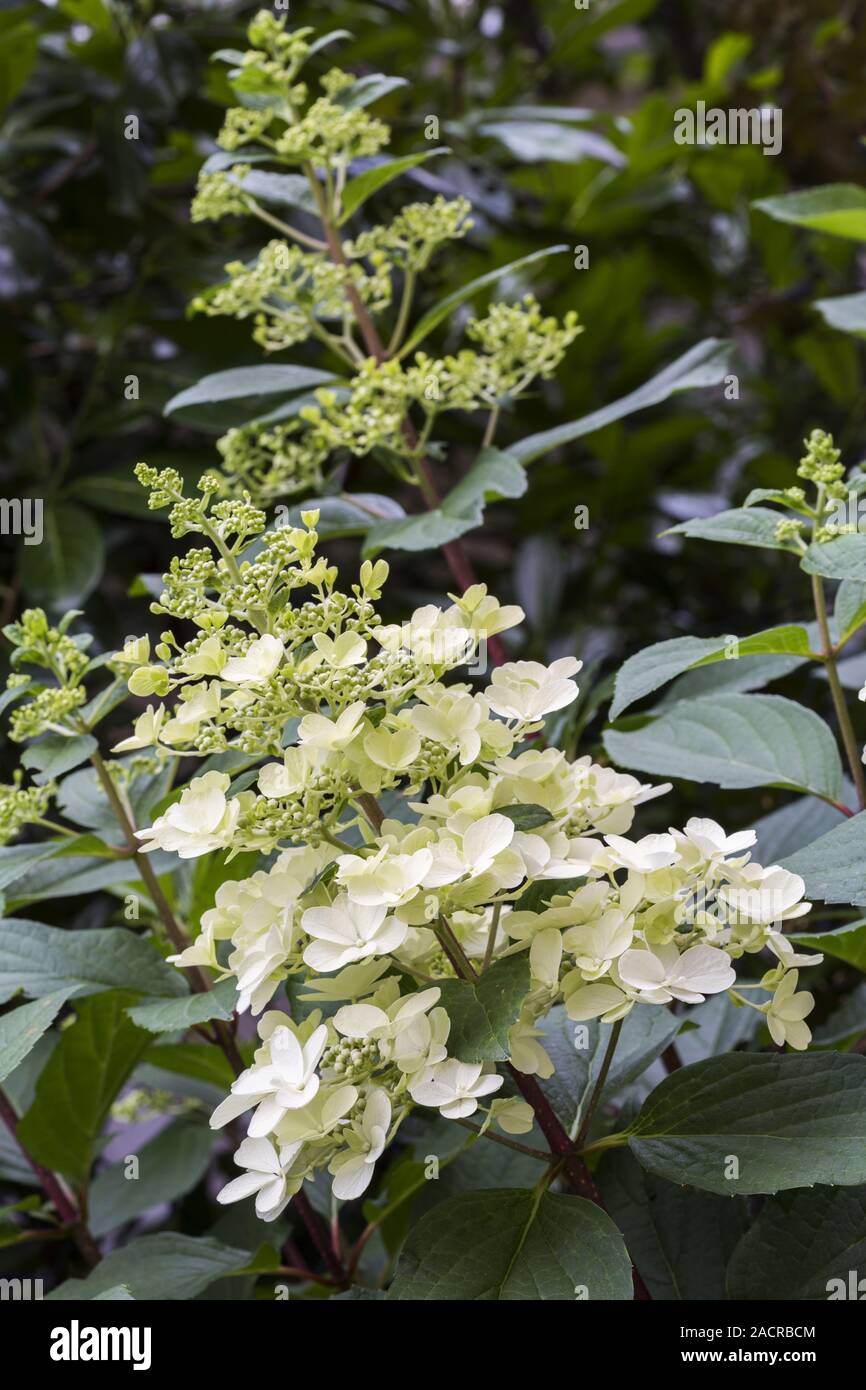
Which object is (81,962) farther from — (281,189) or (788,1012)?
(281,189)

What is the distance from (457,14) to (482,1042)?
1.73 meters

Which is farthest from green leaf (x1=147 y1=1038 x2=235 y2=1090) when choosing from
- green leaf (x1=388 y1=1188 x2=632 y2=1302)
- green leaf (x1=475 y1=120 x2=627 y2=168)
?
green leaf (x1=475 y1=120 x2=627 y2=168)

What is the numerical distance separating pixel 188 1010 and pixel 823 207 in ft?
2.83

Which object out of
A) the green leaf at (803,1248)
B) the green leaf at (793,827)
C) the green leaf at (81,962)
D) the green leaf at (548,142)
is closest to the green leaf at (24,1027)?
the green leaf at (81,962)

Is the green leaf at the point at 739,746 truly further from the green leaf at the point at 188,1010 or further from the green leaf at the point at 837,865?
the green leaf at the point at 188,1010

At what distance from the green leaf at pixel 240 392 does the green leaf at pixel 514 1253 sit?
545 mm

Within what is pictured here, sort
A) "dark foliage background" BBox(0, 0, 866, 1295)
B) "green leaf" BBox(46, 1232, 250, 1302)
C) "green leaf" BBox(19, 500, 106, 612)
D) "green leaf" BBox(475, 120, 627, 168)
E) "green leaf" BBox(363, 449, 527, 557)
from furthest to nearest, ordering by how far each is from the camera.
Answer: "green leaf" BBox(475, 120, 627, 168)
"dark foliage background" BBox(0, 0, 866, 1295)
"green leaf" BBox(19, 500, 106, 612)
"green leaf" BBox(363, 449, 527, 557)
"green leaf" BBox(46, 1232, 250, 1302)

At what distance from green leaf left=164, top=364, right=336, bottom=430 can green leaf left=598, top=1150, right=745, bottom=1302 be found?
1.80 ft

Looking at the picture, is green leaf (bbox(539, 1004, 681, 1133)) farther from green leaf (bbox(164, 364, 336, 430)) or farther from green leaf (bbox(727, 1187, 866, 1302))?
green leaf (bbox(164, 364, 336, 430))

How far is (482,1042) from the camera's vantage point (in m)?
0.45

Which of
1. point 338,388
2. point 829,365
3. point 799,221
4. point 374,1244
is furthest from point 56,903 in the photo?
point 829,365

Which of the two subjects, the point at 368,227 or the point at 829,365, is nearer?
the point at 368,227

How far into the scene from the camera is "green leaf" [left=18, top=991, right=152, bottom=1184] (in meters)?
0.76

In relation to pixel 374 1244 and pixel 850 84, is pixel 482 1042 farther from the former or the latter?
pixel 850 84
